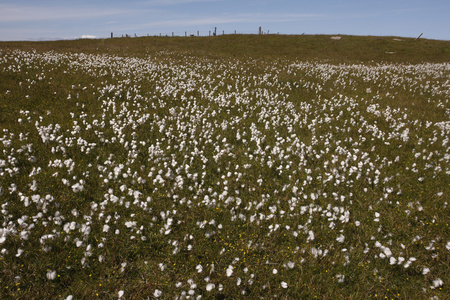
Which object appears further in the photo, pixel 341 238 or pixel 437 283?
pixel 341 238

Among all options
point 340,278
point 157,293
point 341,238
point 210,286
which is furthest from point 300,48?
point 157,293

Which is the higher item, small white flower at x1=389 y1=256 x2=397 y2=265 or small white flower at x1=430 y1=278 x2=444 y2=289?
small white flower at x1=389 y1=256 x2=397 y2=265

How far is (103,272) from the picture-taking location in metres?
3.57

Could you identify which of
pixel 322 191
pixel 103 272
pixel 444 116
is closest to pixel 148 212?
pixel 103 272

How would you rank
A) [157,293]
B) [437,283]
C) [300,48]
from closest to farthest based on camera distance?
1. [157,293]
2. [437,283]
3. [300,48]

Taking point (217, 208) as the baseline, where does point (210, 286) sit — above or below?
below

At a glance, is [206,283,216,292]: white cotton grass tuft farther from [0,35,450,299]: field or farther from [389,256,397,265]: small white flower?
[389,256,397,265]: small white flower

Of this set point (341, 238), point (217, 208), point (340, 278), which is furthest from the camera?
point (217, 208)

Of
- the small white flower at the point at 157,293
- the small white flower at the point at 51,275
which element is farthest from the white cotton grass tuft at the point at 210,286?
the small white flower at the point at 51,275

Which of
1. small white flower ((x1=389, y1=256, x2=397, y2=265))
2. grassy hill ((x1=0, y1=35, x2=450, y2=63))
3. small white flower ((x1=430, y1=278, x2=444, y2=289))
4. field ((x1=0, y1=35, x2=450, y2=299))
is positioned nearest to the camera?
small white flower ((x1=430, y1=278, x2=444, y2=289))

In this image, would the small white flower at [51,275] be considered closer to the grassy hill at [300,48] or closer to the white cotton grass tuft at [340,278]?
the white cotton grass tuft at [340,278]

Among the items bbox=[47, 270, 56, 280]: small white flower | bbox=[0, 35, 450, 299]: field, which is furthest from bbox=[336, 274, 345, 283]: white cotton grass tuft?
bbox=[47, 270, 56, 280]: small white flower

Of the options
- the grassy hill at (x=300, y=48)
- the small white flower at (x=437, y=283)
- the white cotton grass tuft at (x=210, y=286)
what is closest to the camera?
the white cotton grass tuft at (x=210, y=286)

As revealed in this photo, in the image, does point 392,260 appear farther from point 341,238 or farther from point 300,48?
point 300,48
